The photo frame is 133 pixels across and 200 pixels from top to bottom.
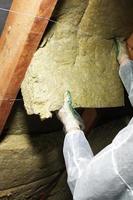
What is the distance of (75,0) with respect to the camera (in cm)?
153

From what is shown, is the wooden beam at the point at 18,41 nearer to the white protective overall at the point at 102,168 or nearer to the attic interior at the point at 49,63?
the attic interior at the point at 49,63

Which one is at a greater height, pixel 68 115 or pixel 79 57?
pixel 79 57

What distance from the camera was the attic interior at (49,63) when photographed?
153cm

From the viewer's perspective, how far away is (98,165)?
1377 mm

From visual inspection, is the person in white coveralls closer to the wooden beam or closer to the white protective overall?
the white protective overall

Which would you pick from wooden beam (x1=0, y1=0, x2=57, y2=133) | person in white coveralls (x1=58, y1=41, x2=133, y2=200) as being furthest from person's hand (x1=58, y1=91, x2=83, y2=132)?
wooden beam (x1=0, y1=0, x2=57, y2=133)

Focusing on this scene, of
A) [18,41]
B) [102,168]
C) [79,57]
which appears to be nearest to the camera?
[102,168]

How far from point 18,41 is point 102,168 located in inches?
26.4

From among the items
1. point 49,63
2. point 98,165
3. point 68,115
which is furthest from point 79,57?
point 98,165

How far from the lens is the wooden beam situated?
1441 millimetres

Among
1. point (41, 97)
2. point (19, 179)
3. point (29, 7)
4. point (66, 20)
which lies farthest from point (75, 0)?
point (19, 179)

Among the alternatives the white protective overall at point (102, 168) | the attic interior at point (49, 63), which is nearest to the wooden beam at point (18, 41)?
the attic interior at point (49, 63)

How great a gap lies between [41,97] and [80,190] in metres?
0.45

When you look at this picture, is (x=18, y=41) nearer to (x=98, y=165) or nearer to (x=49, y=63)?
(x=49, y=63)
